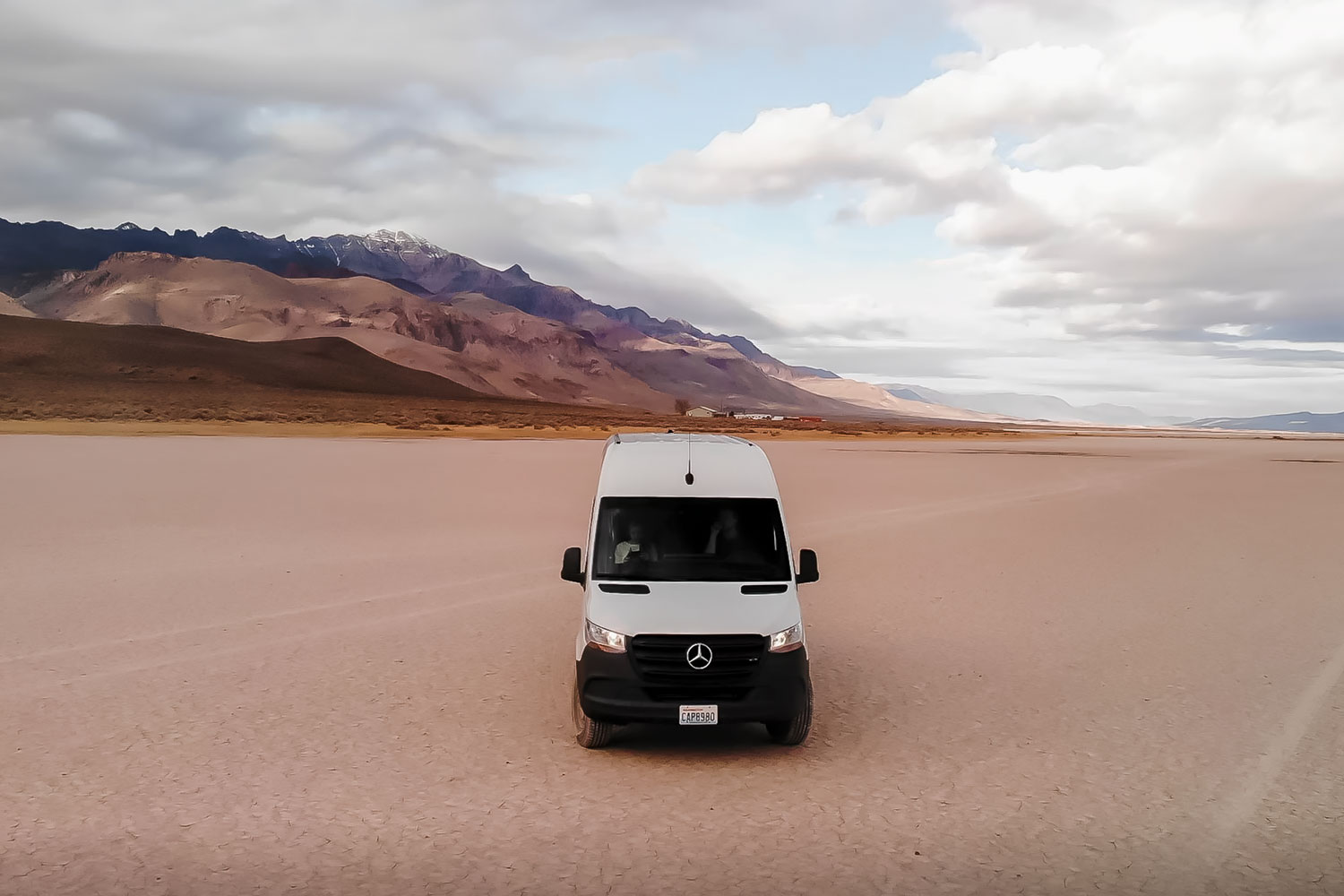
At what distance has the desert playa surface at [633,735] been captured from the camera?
17.5 ft

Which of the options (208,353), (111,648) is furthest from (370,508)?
(208,353)

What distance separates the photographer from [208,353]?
14725 centimetres

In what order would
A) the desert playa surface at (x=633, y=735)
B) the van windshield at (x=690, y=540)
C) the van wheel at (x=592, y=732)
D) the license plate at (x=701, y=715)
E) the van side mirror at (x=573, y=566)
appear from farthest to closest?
the van windshield at (x=690, y=540) < the van side mirror at (x=573, y=566) < the van wheel at (x=592, y=732) < the license plate at (x=701, y=715) < the desert playa surface at (x=633, y=735)

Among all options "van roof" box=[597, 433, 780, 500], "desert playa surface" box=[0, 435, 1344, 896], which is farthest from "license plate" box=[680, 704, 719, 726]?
"van roof" box=[597, 433, 780, 500]

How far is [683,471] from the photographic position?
7906mm

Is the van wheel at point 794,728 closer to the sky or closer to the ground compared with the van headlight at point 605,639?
closer to the ground

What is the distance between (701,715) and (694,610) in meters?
0.68

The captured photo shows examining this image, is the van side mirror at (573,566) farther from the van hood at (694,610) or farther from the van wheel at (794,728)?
the van wheel at (794,728)

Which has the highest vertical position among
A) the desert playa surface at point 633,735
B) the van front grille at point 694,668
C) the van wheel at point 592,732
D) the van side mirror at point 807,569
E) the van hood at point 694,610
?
the van side mirror at point 807,569

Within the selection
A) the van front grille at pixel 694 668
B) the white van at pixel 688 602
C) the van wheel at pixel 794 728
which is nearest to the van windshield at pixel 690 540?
the white van at pixel 688 602

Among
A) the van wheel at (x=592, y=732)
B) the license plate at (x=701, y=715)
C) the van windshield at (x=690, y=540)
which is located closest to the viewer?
the license plate at (x=701, y=715)

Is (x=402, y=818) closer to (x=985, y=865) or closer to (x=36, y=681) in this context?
(x=985, y=865)

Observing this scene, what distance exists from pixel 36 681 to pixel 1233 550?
1874 centimetres

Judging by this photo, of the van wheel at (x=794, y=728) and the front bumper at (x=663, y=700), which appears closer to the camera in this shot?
the front bumper at (x=663, y=700)
